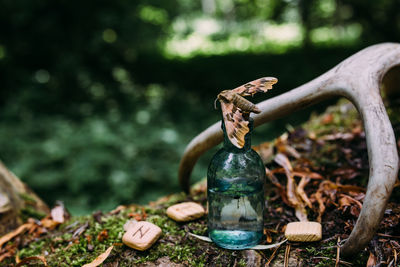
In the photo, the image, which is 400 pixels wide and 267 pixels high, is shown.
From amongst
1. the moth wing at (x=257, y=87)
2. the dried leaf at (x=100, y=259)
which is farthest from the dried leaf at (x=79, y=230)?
the moth wing at (x=257, y=87)

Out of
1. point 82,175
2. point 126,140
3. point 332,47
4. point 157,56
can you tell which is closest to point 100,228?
point 82,175

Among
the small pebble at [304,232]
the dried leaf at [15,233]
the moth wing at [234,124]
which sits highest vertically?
the moth wing at [234,124]

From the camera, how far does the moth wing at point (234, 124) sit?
47.9 inches

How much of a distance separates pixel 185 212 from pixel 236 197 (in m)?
0.35

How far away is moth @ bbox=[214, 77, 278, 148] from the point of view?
122cm

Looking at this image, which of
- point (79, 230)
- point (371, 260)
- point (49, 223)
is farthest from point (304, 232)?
point (49, 223)

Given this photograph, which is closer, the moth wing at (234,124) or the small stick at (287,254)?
the moth wing at (234,124)

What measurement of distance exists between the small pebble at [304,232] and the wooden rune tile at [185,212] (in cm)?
44

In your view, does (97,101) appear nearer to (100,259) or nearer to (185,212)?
(185,212)

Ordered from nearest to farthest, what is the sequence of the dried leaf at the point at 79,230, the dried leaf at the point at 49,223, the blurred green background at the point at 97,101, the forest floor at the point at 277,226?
1. the forest floor at the point at 277,226
2. the dried leaf at the point at 79,230
3. the dried leaf at the point at 49,223
4. the blurred green background at the point at 97,101

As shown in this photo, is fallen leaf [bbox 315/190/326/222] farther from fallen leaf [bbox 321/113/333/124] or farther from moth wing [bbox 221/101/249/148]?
fallen leaf [bbox 321/113/333/124]

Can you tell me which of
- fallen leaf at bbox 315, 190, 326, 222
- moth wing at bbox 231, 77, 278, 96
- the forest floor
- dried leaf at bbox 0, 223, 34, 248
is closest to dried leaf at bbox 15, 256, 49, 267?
the forest floor

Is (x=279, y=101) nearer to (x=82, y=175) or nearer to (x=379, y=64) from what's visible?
(x=379, y=64)

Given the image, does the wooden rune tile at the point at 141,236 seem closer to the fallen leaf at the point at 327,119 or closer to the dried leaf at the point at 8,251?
the dried leaf at the point at 8,251
